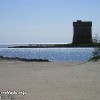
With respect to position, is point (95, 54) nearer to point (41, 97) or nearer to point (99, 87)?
point (99, 87)

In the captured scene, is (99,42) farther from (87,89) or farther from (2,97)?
(2,97)

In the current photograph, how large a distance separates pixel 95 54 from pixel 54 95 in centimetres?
3006

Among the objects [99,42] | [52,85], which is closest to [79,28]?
[99,42]

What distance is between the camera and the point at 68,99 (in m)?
11.6

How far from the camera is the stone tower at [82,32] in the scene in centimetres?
16475

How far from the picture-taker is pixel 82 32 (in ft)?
549

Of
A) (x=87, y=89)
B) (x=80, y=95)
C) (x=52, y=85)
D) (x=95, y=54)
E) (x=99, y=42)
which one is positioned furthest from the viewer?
(x=99, y=42)

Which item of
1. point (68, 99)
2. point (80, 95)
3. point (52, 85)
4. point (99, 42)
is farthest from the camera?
point (99, 42)

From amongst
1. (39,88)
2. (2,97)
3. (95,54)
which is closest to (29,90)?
(39,88)

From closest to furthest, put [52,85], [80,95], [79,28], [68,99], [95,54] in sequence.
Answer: [68,99] → [80,95] → [52,85] → [95,54] → [79,28]

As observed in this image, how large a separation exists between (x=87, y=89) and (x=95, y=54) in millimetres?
28423

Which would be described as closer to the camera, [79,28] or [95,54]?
[95,54]

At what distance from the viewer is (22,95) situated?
12.5m

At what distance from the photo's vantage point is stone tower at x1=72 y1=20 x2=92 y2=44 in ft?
541
